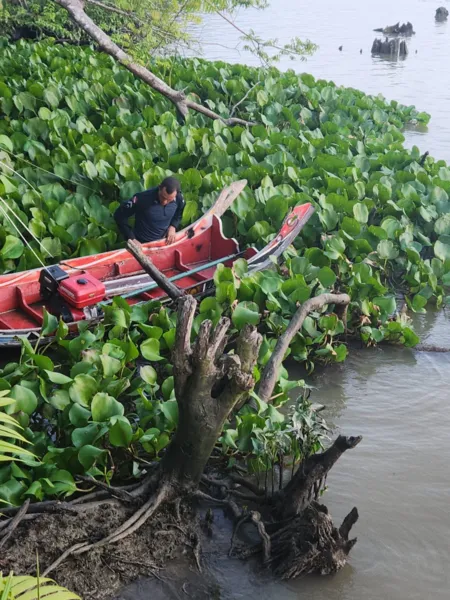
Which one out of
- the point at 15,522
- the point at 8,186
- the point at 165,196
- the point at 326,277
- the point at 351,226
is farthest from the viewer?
the point at 351,226

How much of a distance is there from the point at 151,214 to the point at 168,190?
332mm

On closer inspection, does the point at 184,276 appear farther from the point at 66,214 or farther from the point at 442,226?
the point at 442,226

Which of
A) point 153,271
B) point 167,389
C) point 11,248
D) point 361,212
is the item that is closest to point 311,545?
point 167,389

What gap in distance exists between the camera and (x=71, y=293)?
4.77 m

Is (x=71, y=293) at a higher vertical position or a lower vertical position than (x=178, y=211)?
lower

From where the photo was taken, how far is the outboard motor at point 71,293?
4785 mm

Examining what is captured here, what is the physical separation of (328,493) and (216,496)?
2.28 ft

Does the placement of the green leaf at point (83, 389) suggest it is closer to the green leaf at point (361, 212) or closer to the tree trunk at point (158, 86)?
the green leaf at point (361, 212)

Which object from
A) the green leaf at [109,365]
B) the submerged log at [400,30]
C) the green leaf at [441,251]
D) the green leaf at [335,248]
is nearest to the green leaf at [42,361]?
the green leaf at [109,365]

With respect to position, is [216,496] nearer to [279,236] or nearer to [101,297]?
[101,297]

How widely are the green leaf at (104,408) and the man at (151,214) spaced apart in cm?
234

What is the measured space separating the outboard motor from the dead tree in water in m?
1.64

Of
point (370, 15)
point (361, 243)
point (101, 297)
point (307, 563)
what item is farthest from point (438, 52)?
point (307, 563)

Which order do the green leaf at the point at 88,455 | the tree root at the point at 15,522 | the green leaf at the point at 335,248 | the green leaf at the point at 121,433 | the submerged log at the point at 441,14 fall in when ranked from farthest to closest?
1. the submerged log at the point at 441,14
2. the green leaf at the point at 335,248
3. the green leaf at the point at 121,433
4. the green leaf at the point at 88,455
5. the tree root at the point at 15,522
